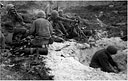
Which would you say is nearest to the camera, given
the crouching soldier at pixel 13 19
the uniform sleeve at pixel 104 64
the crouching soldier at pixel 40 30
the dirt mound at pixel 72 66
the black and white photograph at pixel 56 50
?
the dirt mound at pixel 72 66

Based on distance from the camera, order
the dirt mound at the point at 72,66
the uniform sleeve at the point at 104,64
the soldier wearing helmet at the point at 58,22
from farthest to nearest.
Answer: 1. the soldier wearing helmet at the point at 58,22
2. the uniform sleeve at the point at 104,64
3. the dirt mound at the point at 72,66

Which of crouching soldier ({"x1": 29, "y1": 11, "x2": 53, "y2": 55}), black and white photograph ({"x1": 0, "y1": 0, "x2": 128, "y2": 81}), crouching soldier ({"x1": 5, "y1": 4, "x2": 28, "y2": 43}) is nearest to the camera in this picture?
black and white photograph ({"x1": 0, "y1": 0, "x2": 128, "y2": 81})

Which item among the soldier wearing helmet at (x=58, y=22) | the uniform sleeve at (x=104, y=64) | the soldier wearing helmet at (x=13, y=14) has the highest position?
the soldier wearing helmet at (x=13, y=14)

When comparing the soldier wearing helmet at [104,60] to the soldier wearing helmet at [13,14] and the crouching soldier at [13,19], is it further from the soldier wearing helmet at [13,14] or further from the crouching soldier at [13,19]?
the soldier wearing helmet at [13,14]

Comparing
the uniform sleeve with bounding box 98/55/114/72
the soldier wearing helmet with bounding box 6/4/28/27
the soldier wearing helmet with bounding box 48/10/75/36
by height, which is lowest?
the uniform sleeve with bounding box 98/55/114/72

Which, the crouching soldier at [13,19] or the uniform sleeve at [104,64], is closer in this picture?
the uniform sleeve at [104,64]

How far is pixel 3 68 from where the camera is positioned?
5664 millimetres

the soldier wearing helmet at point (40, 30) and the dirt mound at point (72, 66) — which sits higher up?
the soldier wearing helmet at point (40, 30)

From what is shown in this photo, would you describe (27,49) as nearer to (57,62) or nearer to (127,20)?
(57,62)

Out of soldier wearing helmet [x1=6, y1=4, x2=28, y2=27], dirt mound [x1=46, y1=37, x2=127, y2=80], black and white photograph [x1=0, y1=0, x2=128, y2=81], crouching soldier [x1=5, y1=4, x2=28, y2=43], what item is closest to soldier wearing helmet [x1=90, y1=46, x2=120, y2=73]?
black and white photograph [x1=0, y1=0, x2=128, y2=81]

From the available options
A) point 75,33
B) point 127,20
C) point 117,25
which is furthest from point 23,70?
point 127,20

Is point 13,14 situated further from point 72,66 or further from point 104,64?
point 104,64

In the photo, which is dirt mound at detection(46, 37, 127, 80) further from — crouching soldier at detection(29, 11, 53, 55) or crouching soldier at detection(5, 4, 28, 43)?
crouching soldier at detection(5, 4, 28, 43)

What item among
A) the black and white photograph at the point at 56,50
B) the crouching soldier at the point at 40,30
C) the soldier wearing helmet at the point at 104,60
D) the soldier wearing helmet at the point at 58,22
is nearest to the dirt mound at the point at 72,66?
the black and white photograph at the point at 56,50
